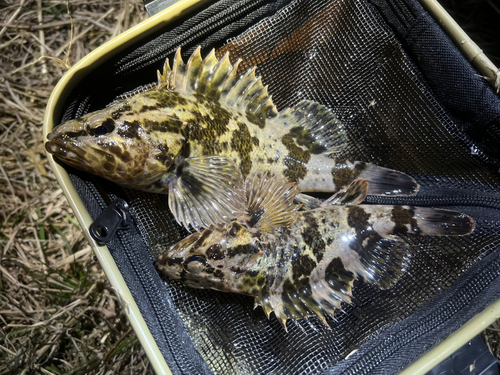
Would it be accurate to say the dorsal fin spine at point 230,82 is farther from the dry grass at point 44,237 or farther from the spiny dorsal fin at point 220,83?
the dry grass at point 44,237

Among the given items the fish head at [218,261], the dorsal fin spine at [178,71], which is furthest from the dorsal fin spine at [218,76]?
the fish head at [218,261]

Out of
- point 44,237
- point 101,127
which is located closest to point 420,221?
point 101,127

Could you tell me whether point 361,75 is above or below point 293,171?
above

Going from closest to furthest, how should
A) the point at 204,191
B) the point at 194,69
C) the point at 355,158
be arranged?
the point at 204,191
the point at 194,69
the point at 355,158


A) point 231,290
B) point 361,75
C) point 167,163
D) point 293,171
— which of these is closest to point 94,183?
point 167,163

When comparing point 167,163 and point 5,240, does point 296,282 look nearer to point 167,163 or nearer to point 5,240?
point 167,163

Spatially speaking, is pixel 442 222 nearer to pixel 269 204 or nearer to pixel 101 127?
pixel 269 204

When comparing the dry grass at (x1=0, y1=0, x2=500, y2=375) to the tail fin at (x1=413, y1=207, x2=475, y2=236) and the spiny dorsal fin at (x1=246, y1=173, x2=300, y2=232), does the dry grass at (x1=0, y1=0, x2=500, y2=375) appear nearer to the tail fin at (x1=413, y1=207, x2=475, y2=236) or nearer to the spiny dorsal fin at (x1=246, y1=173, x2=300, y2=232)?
the tail fin at (x1=413, y1=207, x2=475, y2=236)
